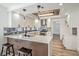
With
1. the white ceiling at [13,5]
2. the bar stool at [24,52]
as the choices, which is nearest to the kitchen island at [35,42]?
the bar stool at [24,52]

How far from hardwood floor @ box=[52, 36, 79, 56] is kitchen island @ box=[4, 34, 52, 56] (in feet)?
0.33

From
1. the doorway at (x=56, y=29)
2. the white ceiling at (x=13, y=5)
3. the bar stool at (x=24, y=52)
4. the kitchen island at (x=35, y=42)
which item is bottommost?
the bar stool at (x=24, y=52)

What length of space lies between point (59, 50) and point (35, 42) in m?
0.47

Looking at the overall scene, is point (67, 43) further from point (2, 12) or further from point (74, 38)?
point (2, 12)

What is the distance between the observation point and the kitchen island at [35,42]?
1646 mm

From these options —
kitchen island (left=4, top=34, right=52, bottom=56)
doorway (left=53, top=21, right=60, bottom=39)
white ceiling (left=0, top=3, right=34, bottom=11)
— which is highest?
white ceiling (left=0, top=3, right=34, bottom=11)

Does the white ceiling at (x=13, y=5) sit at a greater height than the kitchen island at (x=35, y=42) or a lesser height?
greater

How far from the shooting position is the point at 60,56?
1.69 meters

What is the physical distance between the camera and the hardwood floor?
167cm

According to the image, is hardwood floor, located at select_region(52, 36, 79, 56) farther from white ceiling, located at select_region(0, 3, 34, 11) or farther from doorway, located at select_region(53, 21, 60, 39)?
white ceiling, located at select_region(0, 3, 34, 11)

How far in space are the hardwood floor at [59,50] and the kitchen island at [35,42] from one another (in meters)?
0.10

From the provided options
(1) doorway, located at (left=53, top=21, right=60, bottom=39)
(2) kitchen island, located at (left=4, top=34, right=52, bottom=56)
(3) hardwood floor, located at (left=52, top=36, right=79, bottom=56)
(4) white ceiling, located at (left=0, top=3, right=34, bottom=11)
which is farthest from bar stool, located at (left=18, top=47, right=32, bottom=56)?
(4) white ceiling, located at (left=0, top=3, right=34, bottom=11)

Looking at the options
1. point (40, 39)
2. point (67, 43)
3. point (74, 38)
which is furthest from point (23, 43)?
point (74, 38)

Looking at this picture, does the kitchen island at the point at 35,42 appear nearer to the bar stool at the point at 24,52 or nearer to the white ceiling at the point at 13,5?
the bar stool at the point at 24,52
